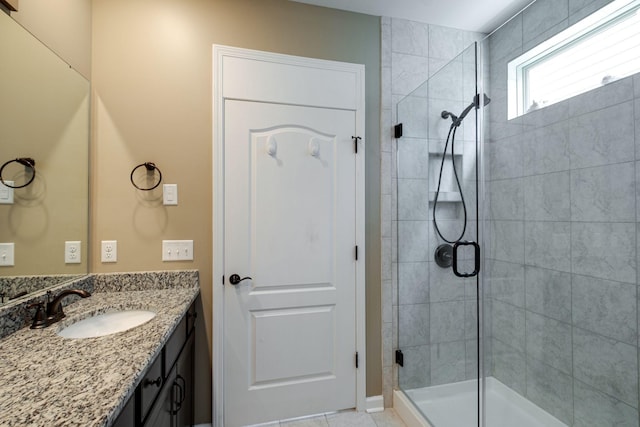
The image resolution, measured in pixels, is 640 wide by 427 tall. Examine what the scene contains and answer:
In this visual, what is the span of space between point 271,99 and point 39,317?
1.55 meters

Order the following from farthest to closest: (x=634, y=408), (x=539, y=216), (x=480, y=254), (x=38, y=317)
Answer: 1. (x=539, y=216)
2. (x=480, y=254)
3. (x=634, y=408)
4. (x=38, y=317)

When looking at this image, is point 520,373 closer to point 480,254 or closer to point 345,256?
point 480,254

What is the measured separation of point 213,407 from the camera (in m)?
1.68

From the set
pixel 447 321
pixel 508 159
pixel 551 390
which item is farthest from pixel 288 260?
pixel 551 390

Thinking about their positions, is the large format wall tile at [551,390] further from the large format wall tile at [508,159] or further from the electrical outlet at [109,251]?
the electrical outlet at [109,251]

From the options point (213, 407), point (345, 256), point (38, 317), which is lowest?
point (213, 407)

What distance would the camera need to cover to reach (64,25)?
143cm

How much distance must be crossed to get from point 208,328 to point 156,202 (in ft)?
2.71

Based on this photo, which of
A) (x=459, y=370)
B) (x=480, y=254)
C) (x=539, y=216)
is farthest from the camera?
(x=539, y=216)

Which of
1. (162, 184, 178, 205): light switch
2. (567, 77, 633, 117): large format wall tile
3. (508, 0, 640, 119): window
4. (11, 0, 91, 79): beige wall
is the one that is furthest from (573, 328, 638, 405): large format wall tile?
(11, 0, 91, 79): beige wall

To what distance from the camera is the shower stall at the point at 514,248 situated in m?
1.38

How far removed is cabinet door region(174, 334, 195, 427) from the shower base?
133cm

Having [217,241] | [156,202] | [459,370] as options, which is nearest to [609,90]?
[459,370]

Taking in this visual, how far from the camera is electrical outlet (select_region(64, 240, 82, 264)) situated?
146 centimetres
